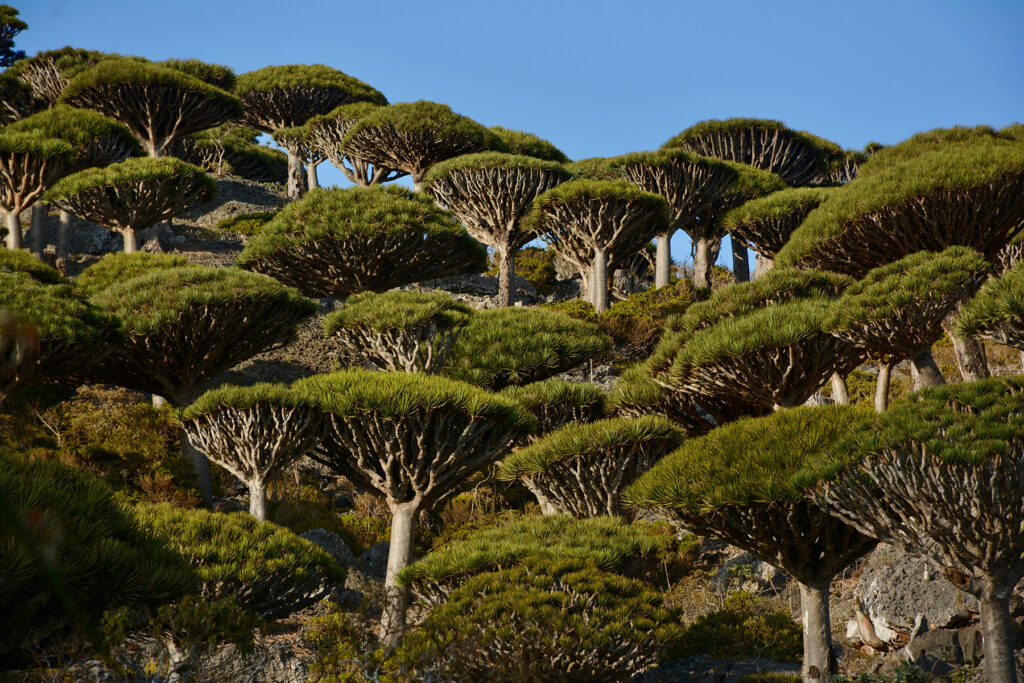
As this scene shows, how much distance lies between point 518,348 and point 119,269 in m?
9.69

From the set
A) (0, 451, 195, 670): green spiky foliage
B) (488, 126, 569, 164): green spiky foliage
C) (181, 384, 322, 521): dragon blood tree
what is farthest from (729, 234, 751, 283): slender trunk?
(0, 451, 195, 670): green spiky foliage

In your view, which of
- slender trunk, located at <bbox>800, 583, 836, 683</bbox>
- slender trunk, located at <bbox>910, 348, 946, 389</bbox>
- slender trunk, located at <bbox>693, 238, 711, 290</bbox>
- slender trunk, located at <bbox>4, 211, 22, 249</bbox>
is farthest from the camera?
slender trunk, located at <bbox>693, 238, 711, 290</bbox>

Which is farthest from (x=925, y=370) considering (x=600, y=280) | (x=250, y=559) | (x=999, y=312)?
(x=600, y=280)

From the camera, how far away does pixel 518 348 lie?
17578 mm

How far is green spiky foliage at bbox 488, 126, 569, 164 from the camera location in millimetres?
33719

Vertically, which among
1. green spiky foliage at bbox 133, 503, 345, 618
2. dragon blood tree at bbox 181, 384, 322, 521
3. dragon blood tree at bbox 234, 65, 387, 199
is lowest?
green spiky foliage at bbox 133, 503, 345, 618

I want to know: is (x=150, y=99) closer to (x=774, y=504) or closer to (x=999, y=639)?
(x=774, y=504)

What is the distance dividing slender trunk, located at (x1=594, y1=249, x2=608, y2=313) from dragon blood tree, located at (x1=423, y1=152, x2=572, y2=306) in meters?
2.22

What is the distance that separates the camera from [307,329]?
24.8 m

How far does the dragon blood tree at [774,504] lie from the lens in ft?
30.2

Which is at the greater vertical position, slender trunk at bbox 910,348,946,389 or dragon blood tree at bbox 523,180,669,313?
dragon blood tree at bbox 523,180,669,313

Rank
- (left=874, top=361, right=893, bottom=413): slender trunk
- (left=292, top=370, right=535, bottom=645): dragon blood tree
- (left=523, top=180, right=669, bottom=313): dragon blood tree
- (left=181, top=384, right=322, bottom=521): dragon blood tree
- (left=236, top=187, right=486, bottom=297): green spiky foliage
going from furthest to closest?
(left=523, top=180, right=669, bottom=313): dragon blood tree, (left=236, top=187, right=486, bottom=297): green spiky foliage, (left=874, top=361, right=893, bottom=413): slender trunk, (left=181, top=384, right=322, bottom=521): dragon blood tree, (left=292, top=370, right=535, bottom=645): dragon blood tree

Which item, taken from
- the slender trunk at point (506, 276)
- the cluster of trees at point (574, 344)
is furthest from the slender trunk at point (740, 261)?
the slender trunk at point (506, 276)

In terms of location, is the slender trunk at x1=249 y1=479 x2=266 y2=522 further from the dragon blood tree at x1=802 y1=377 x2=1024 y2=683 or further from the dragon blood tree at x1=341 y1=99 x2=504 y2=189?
the dragon blood tree at x1=341 y1=99 x2=504 y2=189
